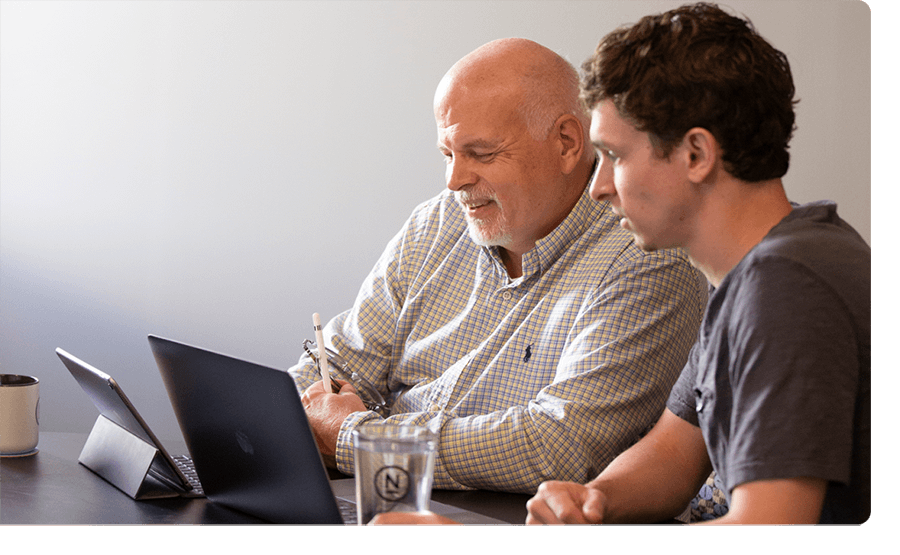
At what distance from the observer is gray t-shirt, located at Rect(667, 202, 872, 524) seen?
78 cm

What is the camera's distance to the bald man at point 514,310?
133 cm

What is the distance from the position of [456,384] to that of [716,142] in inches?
28.8

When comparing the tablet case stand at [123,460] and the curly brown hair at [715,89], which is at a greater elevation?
the curly brown hair at [715,89]

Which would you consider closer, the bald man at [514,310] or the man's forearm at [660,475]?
the man's forearm at [660,475]

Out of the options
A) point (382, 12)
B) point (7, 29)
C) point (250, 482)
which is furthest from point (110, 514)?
point (7, 29)

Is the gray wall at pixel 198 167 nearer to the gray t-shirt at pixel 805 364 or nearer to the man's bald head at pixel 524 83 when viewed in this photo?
the man's bald head at pixel 524 83

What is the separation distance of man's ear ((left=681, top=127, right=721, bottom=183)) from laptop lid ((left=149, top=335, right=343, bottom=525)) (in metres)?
0.47

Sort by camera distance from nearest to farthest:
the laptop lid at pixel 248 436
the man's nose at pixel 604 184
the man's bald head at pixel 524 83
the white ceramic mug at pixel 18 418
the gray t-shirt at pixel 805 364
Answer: the gray t-shirt at pixel 805 364 → the laptop lid at pixel 248 436 → the man's nose at pixel 604 184 → the white ceramic mug at pixel 18 418 → the man's bald head at pixel 524 83

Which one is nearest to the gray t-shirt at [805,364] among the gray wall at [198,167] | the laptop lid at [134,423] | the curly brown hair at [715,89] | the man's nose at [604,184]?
the curly brown hair at [715,89]

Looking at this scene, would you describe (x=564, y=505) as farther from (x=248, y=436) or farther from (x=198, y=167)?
(x=198, y=167)

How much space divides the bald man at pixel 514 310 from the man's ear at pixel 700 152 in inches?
16.9

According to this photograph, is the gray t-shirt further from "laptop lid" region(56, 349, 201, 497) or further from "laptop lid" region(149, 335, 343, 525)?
"laptop lid" region(56, 349, 201, 497)

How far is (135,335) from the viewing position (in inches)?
111
